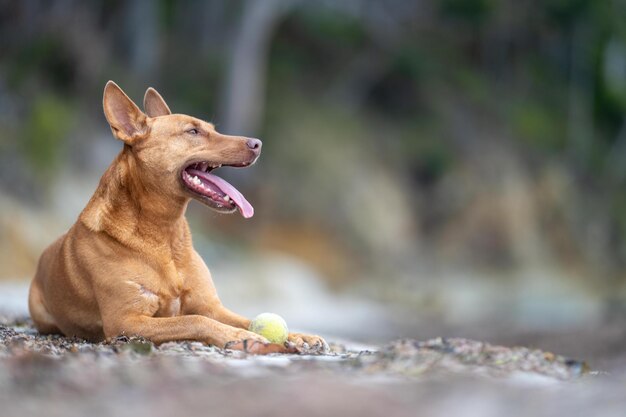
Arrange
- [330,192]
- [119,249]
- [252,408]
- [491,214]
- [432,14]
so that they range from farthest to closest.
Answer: [432,14] < [491,214] < [330,192] < [119,249] < [252,408]

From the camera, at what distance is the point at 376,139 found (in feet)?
110

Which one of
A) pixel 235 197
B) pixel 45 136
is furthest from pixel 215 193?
pixel 45 136

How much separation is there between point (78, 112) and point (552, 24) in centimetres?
2095

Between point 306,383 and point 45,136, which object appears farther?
point 45,136

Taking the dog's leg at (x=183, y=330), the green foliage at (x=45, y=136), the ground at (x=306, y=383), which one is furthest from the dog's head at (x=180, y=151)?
the green foliage at (x=45, y=136)

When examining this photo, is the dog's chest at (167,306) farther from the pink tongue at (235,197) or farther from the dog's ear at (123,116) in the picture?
the dog's ear at (123,116)

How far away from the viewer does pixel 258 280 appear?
951 inches

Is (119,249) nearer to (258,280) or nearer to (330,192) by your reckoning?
(258,280)

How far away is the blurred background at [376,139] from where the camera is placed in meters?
24.9

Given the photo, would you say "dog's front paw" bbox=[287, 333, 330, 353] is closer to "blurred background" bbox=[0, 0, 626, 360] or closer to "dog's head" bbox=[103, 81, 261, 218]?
"dog's head" bbox=[103, 81, 261, 218]

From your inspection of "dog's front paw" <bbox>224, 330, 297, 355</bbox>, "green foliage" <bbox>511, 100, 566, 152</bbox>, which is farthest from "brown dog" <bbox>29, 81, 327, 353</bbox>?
"green foliage" <bbox>511, 100, 566, 152</bbox>

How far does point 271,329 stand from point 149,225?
4.23 feet

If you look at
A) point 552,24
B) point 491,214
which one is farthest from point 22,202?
point 552,24

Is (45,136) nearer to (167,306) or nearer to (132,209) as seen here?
(132,209)
